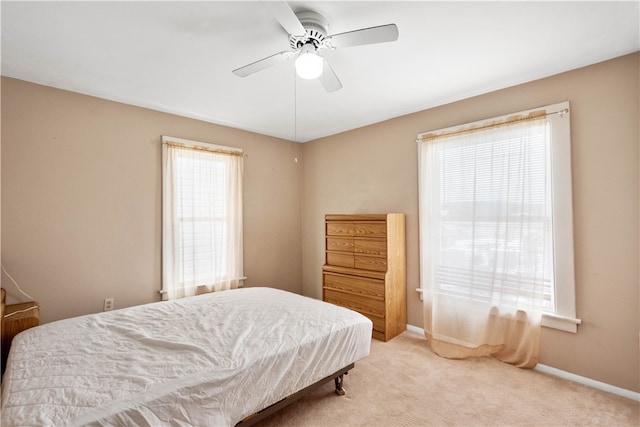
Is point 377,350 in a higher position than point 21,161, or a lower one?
lower

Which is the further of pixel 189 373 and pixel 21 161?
pixel 21 161

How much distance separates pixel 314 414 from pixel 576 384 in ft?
6.79

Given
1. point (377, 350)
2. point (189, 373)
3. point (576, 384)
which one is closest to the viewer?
point (189, 373)

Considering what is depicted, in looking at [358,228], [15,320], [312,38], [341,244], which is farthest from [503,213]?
[15,320]

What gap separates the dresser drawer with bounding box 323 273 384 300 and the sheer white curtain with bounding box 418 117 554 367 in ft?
1.65

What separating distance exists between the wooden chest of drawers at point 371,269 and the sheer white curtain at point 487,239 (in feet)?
1.00

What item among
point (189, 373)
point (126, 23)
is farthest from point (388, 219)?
point (126, 23)

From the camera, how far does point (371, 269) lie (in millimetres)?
3295

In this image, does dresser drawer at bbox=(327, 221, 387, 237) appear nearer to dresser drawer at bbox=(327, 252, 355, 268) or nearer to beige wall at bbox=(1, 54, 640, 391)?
dresser drawer at bbox=(327, 252, 355, 268)

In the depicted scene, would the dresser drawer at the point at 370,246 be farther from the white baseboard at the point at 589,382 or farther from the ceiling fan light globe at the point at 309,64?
the ceiling fan light globe at the point at 309,64

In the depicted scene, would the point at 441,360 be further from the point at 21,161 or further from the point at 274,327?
the point at 21,161

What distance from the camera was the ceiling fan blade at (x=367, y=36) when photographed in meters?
1.58

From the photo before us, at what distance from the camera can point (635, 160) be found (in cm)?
212

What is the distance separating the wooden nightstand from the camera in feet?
6.90
